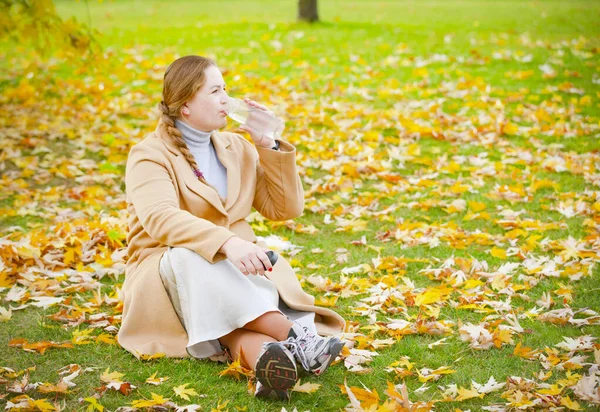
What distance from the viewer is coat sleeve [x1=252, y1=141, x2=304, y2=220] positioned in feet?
12.4

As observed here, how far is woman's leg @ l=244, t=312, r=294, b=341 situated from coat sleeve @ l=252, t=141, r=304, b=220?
736 millimetres

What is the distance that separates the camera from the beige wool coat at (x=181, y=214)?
11.2ft

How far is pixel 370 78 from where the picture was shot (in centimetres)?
1060

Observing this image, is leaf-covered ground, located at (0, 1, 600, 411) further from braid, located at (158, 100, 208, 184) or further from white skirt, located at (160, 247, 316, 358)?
braid, located at (158, 100, 208, 184)

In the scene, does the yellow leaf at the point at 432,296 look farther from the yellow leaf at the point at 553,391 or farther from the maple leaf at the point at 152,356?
the maple leaf at the point at 152,356

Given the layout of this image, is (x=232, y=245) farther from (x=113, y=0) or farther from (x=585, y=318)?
(x=113, y=0)

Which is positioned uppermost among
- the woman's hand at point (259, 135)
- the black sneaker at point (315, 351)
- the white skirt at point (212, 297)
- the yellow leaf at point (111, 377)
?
the woman's hand at point (259, 135)

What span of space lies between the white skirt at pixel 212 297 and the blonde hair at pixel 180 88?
0.58 meters

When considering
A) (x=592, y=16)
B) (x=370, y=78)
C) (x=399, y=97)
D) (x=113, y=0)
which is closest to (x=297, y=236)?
(x=399, y=97)

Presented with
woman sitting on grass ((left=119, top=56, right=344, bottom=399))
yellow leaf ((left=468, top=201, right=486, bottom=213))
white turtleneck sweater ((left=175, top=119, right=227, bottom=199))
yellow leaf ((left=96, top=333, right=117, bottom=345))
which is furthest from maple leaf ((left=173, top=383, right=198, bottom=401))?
yellow leaf ((left=468, top=201, right=486, bottom=213))

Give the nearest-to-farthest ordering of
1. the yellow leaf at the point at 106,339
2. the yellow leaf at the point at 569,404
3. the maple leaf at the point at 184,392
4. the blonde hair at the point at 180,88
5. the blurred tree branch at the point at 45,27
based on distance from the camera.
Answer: the yellow leaf at the point at 569,404 → the maple leaf at the point at 184,392 → the blonde hair at the point at 180,88 → the yellow leaf at the point at 106,339 → the blurred tree branch at the point at 45,27

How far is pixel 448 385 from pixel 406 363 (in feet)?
0.90

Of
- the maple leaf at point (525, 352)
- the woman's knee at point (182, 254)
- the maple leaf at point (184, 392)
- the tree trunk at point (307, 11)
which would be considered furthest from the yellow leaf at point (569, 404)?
the tree trunk at point (307, 11)

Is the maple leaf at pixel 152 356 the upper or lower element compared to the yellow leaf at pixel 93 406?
lower
